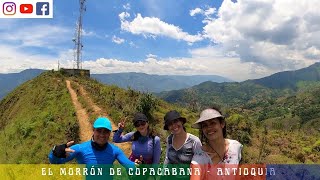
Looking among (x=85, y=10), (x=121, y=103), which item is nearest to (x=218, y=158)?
(x=121, y=103)

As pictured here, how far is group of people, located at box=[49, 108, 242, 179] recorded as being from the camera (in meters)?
3.78

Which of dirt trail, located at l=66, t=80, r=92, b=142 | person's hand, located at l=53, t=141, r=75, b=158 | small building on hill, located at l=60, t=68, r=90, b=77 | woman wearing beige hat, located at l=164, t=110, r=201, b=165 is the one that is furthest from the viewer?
small building on hill, located at l=60, t=68, r=90, b=77

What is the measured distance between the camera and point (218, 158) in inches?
149

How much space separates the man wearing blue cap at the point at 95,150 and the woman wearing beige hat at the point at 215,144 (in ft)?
4.67

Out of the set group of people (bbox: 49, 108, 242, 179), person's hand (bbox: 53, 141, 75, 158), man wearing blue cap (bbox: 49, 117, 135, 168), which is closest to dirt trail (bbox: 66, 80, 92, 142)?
group of people (bbox: 49, 108, 242, 179)

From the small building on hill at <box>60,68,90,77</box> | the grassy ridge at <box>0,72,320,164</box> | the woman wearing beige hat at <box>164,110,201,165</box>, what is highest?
the small building on hill at <box>60,68,90,77</box>

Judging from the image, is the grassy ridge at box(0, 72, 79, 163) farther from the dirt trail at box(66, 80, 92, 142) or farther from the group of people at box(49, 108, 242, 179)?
the group of people at box(49, 108, 242, 179)

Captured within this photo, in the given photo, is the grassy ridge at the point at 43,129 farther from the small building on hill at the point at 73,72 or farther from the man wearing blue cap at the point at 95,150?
the man wearing blue cap at the point at 95,150

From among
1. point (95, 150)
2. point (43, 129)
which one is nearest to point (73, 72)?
point (43, 129)

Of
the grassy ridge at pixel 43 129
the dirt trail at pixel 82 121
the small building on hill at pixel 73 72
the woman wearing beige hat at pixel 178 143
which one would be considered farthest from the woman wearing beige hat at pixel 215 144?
the small building on hill at pixel 73 72

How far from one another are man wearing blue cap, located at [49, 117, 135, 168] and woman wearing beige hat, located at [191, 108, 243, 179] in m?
1.42

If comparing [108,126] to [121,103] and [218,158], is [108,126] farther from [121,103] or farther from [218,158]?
[121,103]

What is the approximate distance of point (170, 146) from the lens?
5730 mm

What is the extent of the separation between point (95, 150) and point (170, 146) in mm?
1468
